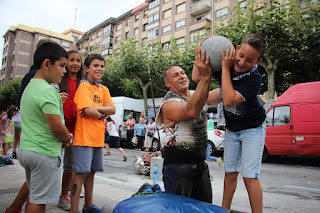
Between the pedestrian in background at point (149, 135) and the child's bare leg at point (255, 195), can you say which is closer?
the child's bare leg at point (255, 195)

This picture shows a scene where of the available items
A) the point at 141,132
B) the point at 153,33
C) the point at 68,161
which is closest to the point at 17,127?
the point at 141,132

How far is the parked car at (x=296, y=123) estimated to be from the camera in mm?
8406

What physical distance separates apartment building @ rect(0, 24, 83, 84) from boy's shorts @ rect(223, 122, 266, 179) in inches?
2533

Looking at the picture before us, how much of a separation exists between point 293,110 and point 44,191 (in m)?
8.94

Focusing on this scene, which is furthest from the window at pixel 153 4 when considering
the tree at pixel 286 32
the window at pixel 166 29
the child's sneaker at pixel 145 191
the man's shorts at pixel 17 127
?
the child's sneaker at pixel 145 191

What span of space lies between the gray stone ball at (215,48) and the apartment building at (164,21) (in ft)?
79.1

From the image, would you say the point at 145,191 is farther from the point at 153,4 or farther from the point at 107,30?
the point at 107,30

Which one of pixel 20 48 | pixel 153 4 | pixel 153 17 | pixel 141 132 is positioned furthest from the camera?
pixel 20 48

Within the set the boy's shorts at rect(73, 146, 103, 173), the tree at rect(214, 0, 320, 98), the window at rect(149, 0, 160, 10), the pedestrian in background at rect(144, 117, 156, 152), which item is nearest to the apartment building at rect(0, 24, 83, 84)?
the window at rect(149, 0, 160, 10)

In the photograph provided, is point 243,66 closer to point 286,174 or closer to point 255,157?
point 255,157

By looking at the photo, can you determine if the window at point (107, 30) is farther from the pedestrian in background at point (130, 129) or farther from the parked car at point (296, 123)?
the parked car at point (296, 123)

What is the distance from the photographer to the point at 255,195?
2.17 metres

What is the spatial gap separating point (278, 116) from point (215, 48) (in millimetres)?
8442

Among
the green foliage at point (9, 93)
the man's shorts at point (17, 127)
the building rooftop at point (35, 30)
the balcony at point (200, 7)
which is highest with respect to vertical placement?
the building rooftop at point (35, 30)
